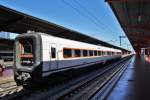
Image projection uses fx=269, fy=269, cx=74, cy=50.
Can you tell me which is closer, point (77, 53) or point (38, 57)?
point (38, 57)

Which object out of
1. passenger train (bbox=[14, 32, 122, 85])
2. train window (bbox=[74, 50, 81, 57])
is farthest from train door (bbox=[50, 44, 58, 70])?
train window (bbox=[74, 50, 81, 57])

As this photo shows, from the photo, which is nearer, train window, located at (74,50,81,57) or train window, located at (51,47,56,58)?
train window, located at (51,47,56,58)

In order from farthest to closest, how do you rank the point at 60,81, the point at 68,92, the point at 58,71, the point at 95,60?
the point at 95,60
the point at 60,81
the point at 58,71
the point at 68,92

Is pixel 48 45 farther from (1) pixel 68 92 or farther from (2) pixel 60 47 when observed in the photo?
(1) pixel 68 92

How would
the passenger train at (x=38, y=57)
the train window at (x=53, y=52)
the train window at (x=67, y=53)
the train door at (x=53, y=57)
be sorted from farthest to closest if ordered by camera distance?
the train window at (x=67, y=53)
the train window at (x=53, y=52)
the train door at (x=53, y=57)
the passenger train at (x=38, y=57)

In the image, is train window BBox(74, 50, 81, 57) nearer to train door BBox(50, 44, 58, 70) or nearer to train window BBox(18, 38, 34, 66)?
train door BBox(50, 44, 58, 70)

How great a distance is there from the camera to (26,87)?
14.9 metres

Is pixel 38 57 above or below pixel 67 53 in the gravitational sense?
below

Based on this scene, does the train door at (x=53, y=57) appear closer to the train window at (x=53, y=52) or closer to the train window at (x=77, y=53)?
the train window at (x=53, y=52)

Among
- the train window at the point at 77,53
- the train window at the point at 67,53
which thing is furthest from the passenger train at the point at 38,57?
the train window at the point at 77,53

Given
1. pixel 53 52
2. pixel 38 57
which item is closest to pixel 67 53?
pixel 53 52

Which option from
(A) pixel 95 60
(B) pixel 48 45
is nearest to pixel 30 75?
(B) pixel 48 45

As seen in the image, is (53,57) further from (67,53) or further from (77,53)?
(77,53)

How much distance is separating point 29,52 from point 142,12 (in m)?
16.7
